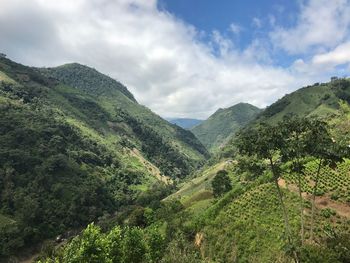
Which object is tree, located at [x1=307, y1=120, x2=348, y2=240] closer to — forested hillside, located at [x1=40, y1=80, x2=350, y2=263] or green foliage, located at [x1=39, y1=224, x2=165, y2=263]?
forested hillside, located at [x1=40, y1=80, x2=350, y2=263]

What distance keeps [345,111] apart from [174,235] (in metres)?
129

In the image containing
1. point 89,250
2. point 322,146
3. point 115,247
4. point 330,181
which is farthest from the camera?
point 330,181

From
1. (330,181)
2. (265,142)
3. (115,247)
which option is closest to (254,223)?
(330,181)

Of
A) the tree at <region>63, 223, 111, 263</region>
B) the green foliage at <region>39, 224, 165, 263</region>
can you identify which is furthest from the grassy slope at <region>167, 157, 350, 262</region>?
the tree at <region>63, 223, 111, 263</region>

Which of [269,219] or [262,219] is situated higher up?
[269,219]

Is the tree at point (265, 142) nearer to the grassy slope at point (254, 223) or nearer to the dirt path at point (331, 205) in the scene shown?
the grassy slope at point (254, 223)

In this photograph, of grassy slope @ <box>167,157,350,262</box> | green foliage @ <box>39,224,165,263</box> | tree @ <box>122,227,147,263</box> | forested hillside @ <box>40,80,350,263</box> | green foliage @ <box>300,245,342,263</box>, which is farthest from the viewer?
grassy slope @ <box>167,157,350,262</box>

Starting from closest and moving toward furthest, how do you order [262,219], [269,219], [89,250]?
1. [89,250]
2. [269,219]
3. [262,219]

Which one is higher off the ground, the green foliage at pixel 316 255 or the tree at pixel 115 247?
the green foliage at pixel 316 255

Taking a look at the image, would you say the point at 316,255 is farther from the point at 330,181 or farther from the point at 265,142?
the point at 330,181

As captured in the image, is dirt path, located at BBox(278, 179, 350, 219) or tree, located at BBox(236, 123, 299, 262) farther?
dirt path, located at BBox(278, 179, 350, 219)

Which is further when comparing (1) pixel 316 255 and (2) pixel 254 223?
(2) pixel 254 223

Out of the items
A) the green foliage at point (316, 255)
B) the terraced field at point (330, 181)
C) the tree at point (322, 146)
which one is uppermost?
the tree at point (322, 146)

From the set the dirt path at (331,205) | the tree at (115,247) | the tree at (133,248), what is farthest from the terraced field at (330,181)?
the tree at (115,247)
